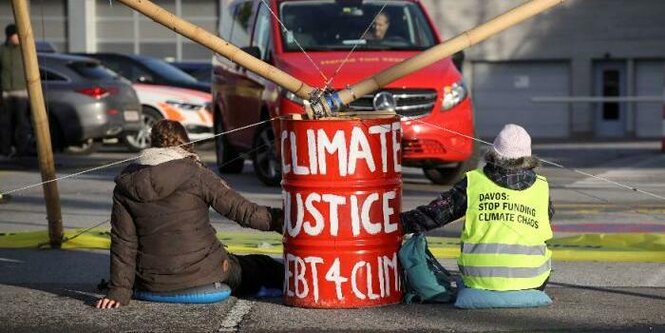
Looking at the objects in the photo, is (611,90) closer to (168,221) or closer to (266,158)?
(266,158)

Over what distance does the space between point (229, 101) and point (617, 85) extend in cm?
2449

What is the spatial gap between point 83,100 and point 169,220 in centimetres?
1286

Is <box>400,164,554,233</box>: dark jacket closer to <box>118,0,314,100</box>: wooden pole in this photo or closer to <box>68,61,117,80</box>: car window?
<box>118,0,314,100</box>: wooden pole

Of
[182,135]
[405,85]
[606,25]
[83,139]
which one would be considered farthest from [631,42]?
[182,135]

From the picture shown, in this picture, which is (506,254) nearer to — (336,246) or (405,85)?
(336,246)

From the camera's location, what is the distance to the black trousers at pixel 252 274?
8.86m

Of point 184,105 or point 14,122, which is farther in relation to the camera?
point 184,105

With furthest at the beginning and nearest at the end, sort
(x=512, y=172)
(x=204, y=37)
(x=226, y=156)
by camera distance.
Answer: (x=226, y=156) < (x=204, y=37) < (x=512, y=172)

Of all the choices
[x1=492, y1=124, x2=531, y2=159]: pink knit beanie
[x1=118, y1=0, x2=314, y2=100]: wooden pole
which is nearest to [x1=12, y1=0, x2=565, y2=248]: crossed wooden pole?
[x1=118, y1=0, x2=314, y2=100]: wooden pole

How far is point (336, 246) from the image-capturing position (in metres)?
8.51

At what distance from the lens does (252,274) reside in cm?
899

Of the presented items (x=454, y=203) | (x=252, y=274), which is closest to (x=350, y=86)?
(x=454, y=203)

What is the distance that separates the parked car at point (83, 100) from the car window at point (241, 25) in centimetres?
342

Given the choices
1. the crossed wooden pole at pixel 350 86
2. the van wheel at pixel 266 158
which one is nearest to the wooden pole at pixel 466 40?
the crossed wooden pole at pixel 350 86
